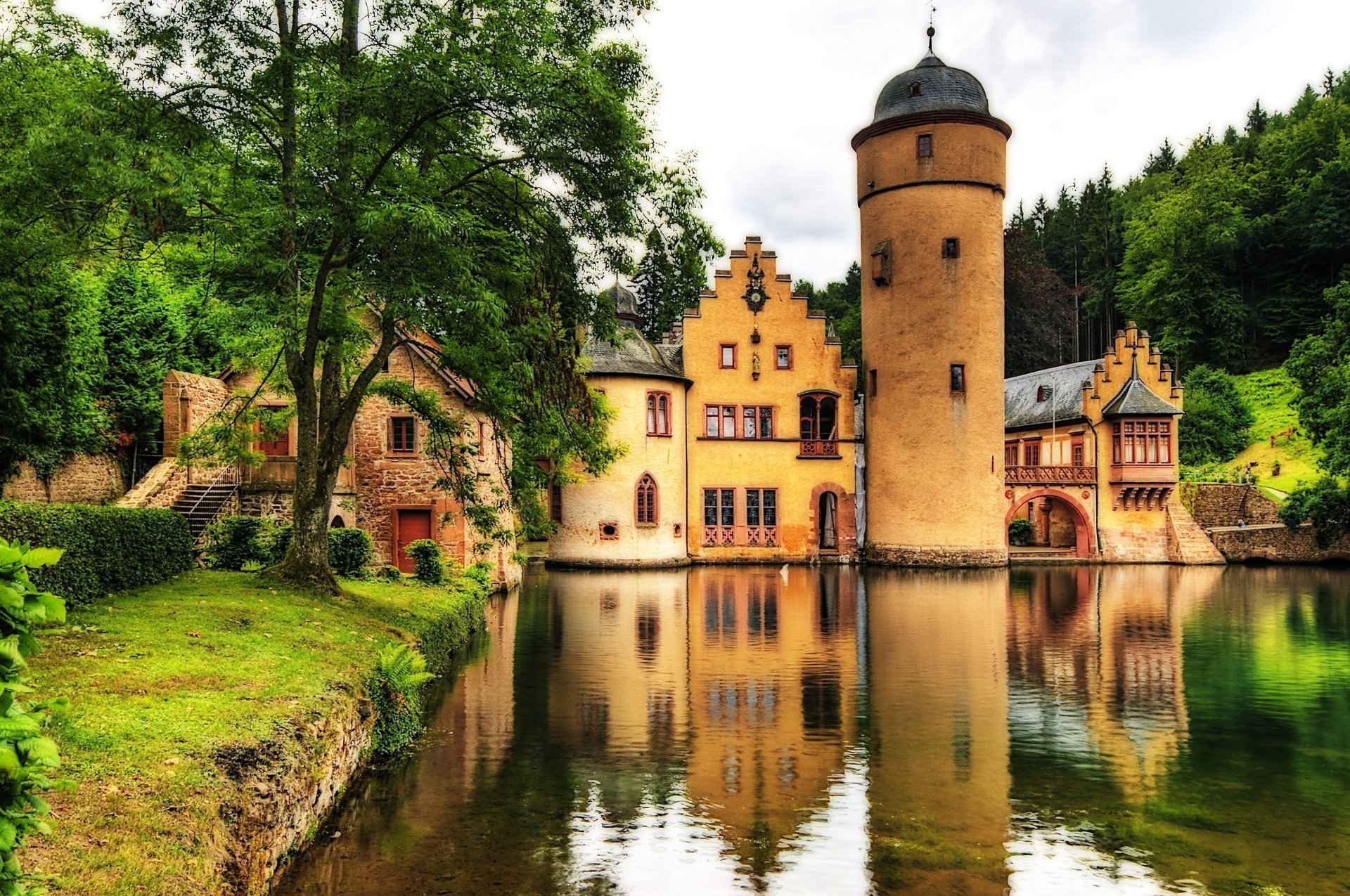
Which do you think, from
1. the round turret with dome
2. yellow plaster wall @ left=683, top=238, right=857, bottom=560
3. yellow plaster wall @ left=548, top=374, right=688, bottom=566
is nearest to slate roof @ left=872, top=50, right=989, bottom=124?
the round turret with dome

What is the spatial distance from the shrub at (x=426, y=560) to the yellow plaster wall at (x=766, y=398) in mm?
19759

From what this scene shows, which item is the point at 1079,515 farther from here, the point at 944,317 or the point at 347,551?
the point at 347,551

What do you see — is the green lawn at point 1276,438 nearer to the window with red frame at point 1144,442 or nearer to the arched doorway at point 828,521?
the window with red frame at point 1144,442

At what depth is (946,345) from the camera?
Answer: 37156 millimetres

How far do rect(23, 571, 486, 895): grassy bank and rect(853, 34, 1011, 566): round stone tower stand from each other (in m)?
26.4

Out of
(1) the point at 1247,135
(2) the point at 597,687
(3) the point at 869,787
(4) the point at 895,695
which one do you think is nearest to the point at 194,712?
(3) the point at 869,787

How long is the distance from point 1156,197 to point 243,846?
81.1 metres

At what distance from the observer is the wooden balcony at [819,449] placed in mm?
40719

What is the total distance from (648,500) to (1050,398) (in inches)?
805

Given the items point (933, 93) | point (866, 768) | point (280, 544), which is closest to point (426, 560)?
point (280, 544)

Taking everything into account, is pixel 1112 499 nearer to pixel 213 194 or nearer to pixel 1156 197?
pixel 213 194

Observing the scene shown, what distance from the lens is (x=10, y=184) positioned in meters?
13.1

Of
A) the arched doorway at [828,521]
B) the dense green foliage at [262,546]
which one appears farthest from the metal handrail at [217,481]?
the arched doorway at [828,521]

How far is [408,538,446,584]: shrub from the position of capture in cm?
2106
